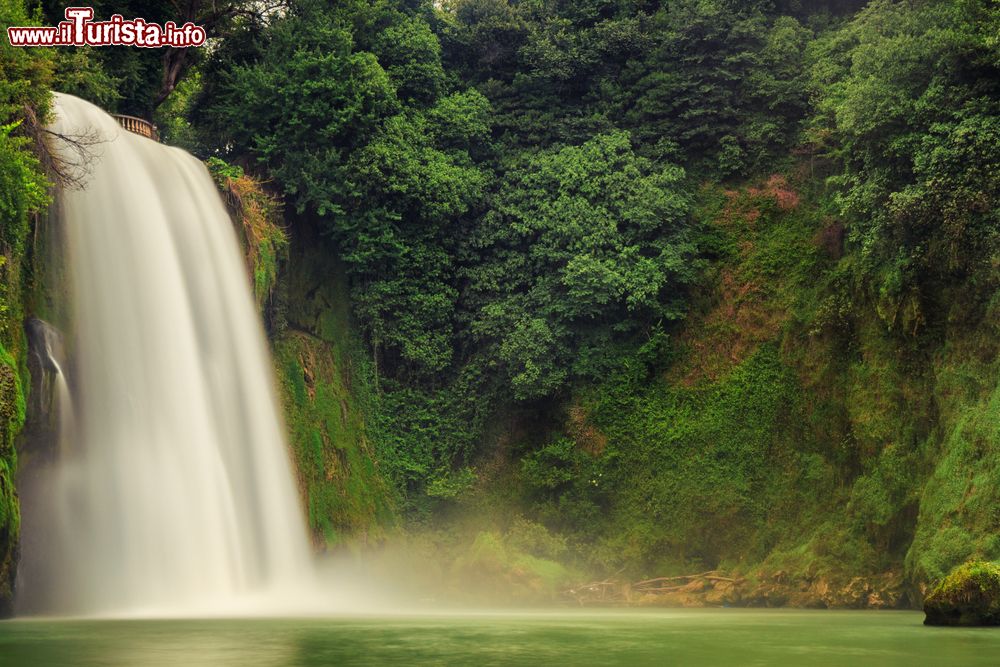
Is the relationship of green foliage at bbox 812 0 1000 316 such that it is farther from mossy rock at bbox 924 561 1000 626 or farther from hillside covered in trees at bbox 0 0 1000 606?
mossy rock at bbox 924 561 1000 626

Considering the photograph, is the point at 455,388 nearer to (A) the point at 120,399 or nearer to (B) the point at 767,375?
(B) the point at 767,375

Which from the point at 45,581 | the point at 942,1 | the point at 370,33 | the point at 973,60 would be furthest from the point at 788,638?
the point at 370,33

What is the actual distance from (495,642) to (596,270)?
1649 centimetres

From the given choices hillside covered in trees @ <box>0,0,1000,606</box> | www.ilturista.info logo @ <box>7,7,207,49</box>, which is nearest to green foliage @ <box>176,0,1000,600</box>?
hillside covered in trees @ <box>0,0,1000,606</box>

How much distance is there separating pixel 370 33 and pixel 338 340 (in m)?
7.99

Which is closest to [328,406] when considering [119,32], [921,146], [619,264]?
[619,264]

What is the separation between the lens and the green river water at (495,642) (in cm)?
1216

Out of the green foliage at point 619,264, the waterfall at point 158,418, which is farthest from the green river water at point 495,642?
the green foliage at point 619,264

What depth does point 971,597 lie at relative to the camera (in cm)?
1758

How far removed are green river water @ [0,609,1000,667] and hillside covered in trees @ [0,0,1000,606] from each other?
26.5 feet

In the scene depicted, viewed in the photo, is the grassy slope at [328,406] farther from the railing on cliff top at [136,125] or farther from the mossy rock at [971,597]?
the mossy rock at [971,597]

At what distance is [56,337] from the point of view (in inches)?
844

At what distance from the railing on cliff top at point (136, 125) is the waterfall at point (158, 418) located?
1.10 metres

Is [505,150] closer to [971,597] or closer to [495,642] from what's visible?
[971,597]
